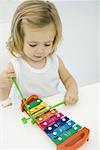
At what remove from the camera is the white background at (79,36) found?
60.5 inches

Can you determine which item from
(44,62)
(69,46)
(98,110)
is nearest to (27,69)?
(44,62)

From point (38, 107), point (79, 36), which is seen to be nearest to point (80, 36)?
point (79, 36)

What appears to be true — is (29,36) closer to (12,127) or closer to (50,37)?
(50,37)

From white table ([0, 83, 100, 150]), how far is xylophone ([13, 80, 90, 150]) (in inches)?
0.6

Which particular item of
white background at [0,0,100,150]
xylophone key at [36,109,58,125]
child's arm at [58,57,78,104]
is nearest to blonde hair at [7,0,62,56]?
child's arm at [58,57,78,104]

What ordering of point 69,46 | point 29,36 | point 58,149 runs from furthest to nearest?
point 69,46
point 29,36
point 58,149

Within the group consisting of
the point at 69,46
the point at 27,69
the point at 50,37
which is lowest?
the point at 69,46

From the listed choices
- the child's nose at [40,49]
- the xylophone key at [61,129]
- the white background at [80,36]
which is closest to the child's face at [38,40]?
the child's nose at [40,49]

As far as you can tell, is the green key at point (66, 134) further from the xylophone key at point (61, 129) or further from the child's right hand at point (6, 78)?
the child's right hand at point (6, 78)

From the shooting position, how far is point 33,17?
72 centimetres

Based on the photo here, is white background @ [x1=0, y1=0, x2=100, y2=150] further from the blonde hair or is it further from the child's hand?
the child's hand

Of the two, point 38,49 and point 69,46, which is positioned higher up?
point 38,49

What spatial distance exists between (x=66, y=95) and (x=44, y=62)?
21 centimetres

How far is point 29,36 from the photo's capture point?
2.41ft
